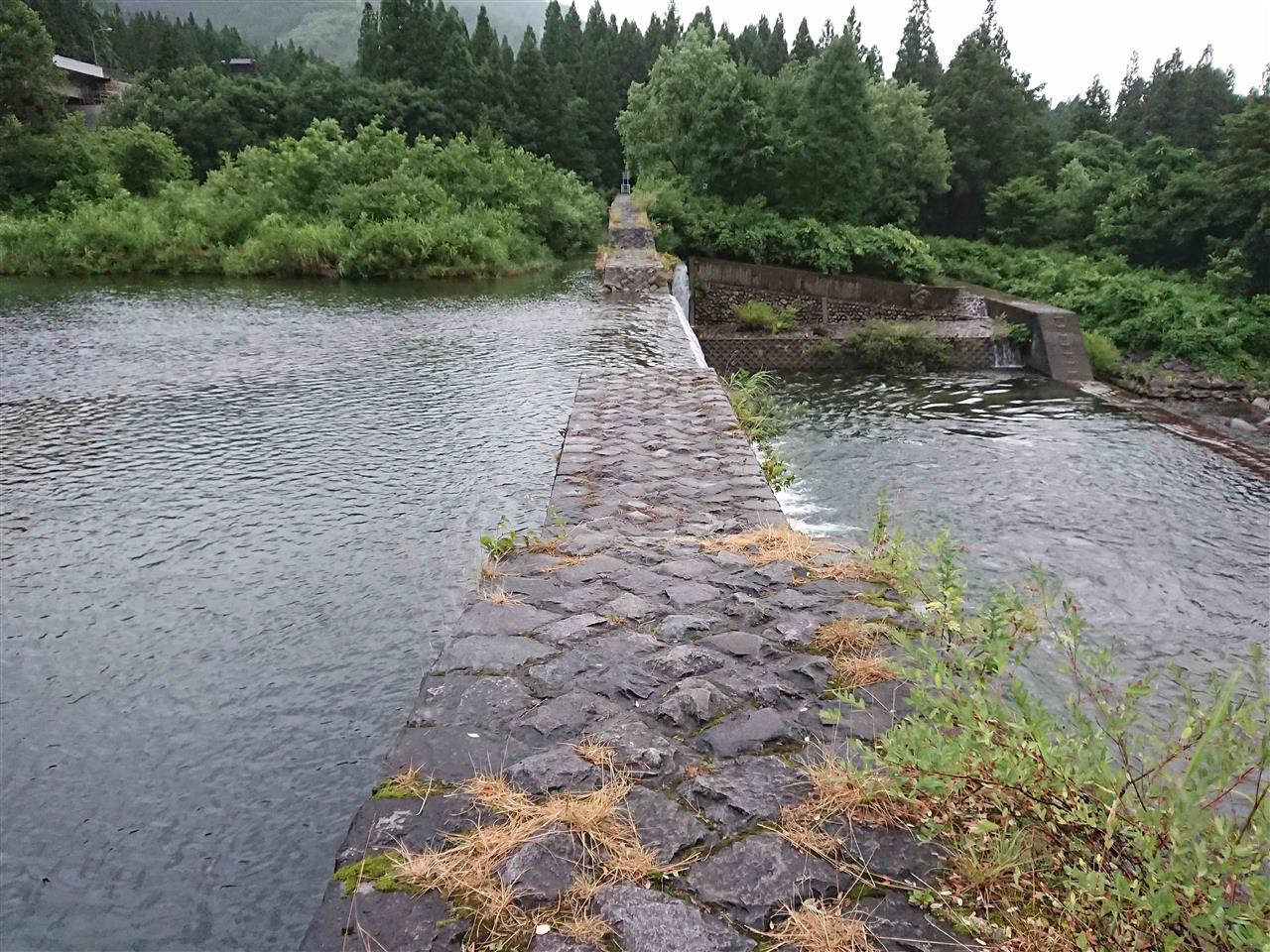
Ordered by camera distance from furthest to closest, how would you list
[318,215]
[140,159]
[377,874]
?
1. [140,159]
2. [318,215]
3. [377,874]

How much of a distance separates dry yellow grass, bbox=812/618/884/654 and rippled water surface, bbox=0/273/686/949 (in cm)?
167

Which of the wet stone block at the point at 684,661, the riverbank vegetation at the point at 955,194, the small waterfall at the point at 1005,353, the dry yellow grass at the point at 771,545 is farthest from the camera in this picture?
the riverbank vegetation at the point at 955,194

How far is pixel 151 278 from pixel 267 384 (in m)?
8.85

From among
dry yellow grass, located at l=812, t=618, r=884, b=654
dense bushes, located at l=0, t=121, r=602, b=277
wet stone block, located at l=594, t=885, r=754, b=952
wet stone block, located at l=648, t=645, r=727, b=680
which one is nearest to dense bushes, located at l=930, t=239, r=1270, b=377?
dense bushes, located at l=0, t=121, r=602, b=277

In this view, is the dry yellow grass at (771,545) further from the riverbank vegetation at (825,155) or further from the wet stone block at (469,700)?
the riverbank vegetation at (825,155)

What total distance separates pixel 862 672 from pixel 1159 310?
59.3 ft

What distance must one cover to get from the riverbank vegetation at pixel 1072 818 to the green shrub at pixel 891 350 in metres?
14.1

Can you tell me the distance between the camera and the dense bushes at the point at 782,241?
21.1 m

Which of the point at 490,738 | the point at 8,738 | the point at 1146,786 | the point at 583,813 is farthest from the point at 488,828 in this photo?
the point at 8,738

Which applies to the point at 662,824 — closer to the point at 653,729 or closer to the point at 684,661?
the point at 653,729

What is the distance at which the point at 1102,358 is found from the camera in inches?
618

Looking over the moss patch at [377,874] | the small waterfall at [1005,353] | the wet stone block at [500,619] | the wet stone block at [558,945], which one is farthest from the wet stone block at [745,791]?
the small waterfall at [1005,353]

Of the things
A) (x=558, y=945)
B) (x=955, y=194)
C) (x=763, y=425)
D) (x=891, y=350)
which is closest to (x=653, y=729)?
(x=558, y=945)

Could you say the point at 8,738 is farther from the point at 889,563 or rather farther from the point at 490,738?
the point at 889,563
